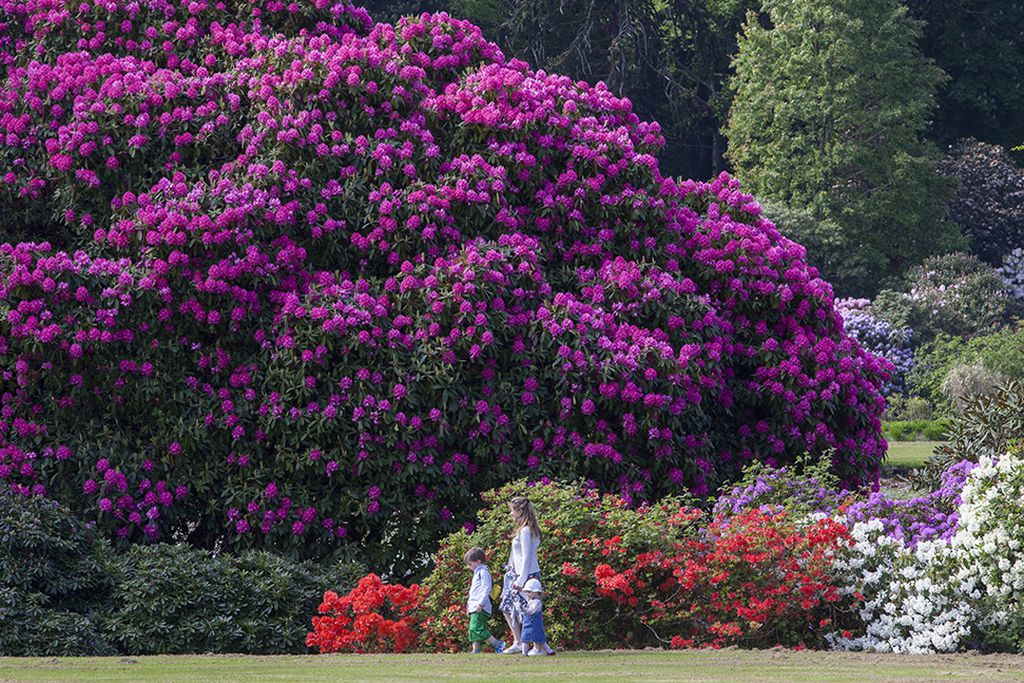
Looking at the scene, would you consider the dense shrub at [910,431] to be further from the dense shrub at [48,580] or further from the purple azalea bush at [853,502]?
the dense shrub at [48,580]

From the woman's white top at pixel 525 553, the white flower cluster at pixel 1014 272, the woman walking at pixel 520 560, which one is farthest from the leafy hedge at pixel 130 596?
the white flower cluster at pixel 1014 272

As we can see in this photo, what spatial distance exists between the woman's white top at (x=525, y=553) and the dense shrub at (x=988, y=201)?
138 ft

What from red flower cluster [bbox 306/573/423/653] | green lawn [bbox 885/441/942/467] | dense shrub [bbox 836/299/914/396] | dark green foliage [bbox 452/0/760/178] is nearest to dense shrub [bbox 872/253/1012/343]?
dense shrub [bbox 836/299/914/396]

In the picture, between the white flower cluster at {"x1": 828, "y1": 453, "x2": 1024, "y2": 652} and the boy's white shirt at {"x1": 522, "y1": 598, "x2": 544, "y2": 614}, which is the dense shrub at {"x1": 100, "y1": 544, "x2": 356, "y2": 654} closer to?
the boy's white shirt at {"x1": 522, "y1": 598, "x2": 544, "y2": 614}

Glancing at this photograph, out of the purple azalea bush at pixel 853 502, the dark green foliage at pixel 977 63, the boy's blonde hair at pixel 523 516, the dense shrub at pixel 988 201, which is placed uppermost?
the dark green foliage at pixel 977 63

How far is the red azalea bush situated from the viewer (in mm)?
11859

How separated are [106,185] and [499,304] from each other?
3.70 meters

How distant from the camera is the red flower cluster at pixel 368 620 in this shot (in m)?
12.1

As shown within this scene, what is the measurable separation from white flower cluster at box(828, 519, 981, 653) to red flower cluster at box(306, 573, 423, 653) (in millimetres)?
2995

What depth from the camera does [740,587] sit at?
1196 cm

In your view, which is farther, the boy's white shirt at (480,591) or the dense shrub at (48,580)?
the dense shrub at (48,580)

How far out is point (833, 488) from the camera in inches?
541

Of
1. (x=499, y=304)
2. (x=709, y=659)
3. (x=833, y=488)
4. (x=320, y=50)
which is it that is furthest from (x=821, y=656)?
(x=320, y=50)

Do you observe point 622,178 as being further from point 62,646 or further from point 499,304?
point 62,646
